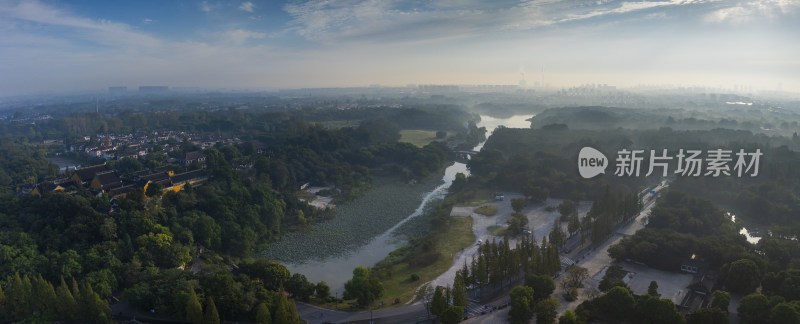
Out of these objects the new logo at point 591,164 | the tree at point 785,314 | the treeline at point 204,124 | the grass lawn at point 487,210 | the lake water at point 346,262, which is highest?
the treeline at point 204,124

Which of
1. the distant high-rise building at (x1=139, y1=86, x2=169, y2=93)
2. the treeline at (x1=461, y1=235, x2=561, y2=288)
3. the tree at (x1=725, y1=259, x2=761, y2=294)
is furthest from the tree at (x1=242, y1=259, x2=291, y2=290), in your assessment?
the distant high-rise building at (x1=139, y1=86, x2=169, y2=93)

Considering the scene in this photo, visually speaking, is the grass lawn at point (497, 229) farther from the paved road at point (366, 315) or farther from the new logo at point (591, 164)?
the new logo at point (591, 164)

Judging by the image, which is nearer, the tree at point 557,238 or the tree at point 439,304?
the tree at point 439,304

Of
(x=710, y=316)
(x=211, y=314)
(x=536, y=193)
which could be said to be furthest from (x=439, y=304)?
(x=536, y=193)

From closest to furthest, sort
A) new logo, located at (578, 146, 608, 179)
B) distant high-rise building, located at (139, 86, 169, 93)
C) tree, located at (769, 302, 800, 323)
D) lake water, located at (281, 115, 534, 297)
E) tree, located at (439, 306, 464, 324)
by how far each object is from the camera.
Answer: tree, located at (769, 302, 800, 323), tree, located at (439, 306, 464, 324), lake water, located at (281, 115, 534, 297), new logo, located at (578, 146, 608, 179), distant high-rise building, located at (139, 86, 169, 93)

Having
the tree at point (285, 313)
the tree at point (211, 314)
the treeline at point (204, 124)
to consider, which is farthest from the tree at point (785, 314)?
the treeline at point (204, 124)

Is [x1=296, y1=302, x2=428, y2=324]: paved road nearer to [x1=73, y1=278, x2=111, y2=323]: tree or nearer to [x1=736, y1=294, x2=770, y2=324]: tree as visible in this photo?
[x1=73, y1=278, x2=111, y2=323]: tree

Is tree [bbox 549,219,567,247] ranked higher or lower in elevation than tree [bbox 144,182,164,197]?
lower
